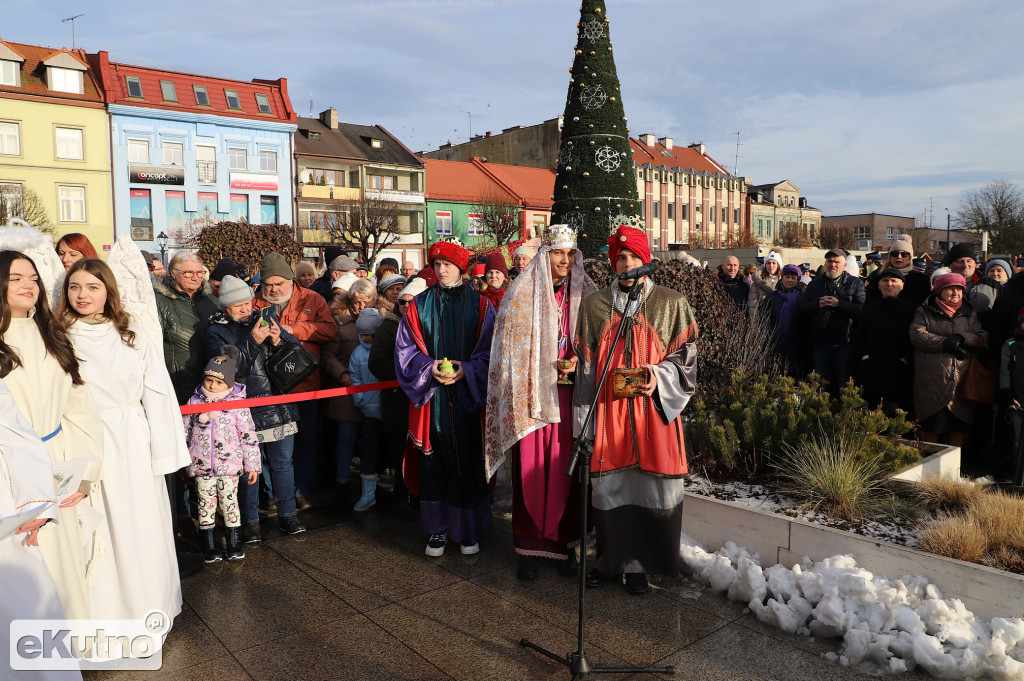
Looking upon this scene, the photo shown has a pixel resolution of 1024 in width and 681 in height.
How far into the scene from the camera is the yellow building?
32406 mm

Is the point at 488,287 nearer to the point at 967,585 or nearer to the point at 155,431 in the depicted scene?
the point at 155,431

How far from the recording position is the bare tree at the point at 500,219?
4062 centimetres

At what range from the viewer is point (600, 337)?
4297 mm

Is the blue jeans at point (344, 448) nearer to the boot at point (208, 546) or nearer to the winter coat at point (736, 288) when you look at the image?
the boot at point (208, 546)

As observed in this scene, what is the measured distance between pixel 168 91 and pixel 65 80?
14.8 feet

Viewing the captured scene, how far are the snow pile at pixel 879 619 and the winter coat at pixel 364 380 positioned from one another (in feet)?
9.72

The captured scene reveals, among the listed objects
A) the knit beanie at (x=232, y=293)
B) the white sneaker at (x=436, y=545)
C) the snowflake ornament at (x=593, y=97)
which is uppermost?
the snowflake ornament at (x=593, y=97)

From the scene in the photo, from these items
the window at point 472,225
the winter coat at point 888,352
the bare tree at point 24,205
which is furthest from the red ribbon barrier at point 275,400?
the window at point 472,225

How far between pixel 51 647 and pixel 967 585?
4113mm

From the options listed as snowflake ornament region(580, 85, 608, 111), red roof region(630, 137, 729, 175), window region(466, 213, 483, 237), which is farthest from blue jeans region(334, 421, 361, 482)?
red roof region(630, 137, 729, 175)

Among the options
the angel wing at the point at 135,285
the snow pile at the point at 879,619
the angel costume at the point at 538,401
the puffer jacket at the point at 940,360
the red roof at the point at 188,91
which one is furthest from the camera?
the red roof at the point at 188,91

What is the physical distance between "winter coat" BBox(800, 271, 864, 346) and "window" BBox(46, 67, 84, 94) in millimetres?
37281

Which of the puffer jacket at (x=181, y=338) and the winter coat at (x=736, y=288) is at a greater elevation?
the winter coat at (x=736, y=288)

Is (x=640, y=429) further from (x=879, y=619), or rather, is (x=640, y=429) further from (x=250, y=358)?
(x=250, y=358)
